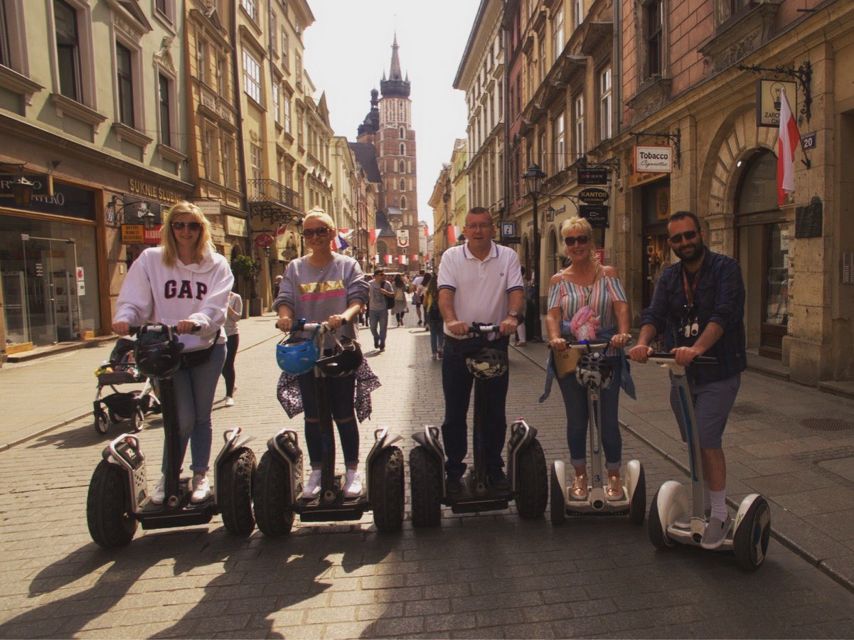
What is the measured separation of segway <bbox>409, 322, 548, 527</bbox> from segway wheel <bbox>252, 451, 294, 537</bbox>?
28.7 inches

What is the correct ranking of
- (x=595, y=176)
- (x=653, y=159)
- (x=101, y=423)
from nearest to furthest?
(x=101, y=423)
(x=653, y=159)
(x=595, y=176)

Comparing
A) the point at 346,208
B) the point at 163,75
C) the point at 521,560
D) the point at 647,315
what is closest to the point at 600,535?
the point at 521,560

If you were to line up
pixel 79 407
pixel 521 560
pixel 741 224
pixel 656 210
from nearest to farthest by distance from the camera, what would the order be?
Result: 1. pixel 521 560
2. pixel 79 407
3. pixel 741 224
4. pixel 656 210

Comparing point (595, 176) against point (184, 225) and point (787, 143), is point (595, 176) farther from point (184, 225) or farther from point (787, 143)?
point (184, 225)

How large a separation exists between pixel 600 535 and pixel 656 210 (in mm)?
11409

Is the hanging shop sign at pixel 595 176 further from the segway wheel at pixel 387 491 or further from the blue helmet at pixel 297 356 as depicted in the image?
the blue helmet at pixel 297 356

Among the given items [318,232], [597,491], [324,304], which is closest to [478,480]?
[597,491]

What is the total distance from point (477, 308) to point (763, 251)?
26.4 feet

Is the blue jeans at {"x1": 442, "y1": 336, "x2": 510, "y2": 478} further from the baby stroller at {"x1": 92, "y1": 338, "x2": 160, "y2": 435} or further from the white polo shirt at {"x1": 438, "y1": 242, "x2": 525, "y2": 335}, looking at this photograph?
the baby stroller at {"x1": 92, "y1": 338, "x2": 160, "y2": 435}

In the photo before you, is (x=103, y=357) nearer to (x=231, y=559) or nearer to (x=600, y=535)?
(x=231, y=559)

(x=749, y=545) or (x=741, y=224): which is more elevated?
(x=741, y=224)

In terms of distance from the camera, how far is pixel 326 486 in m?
3.49

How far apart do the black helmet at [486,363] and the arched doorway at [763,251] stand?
7349 millimetres

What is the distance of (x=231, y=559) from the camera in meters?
3.30
